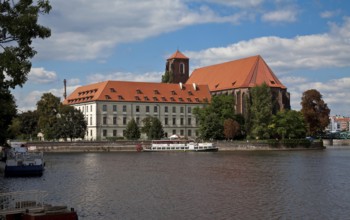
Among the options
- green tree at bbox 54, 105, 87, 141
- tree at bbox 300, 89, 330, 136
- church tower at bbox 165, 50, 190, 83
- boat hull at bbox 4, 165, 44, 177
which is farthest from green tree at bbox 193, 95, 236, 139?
boat hull at bbox 4, 165, 44, 177

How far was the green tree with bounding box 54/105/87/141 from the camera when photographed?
12038cm

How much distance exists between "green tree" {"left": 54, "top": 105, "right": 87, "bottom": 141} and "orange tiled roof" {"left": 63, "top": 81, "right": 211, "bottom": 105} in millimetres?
9704

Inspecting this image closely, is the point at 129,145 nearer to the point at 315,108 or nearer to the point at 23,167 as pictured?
the point at 315,108

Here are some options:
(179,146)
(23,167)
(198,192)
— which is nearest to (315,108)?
(179,146)

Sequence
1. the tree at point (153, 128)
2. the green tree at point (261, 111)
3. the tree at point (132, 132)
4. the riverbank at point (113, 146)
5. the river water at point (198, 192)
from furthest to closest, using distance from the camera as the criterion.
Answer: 1. the tree at point (153, 128)
2. the tree at point (132, 132)
3. the green tree at point (261, 111)
4. the riverbank at point (113, 146)
5. the river water at point (198, 192)

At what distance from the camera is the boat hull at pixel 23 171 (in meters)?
51.6

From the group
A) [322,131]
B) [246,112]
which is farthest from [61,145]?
[322,131]

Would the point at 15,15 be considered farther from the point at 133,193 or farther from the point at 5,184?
the point at 5,184

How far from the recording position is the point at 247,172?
181 ft

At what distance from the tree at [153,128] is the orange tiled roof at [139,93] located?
10.2 m

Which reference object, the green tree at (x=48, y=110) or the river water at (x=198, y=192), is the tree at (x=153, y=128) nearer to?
the green tree at (x=48, y=110)

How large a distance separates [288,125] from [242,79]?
80.4 ft

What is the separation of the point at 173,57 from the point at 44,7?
14790 cm

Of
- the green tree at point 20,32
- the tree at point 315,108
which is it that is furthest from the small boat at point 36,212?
the tree at point 315,108
